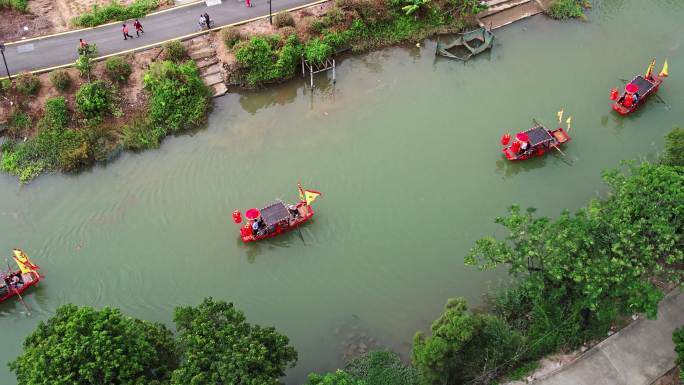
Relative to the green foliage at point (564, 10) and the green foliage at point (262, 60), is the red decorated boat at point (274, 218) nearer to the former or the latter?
the green foliage at point (262, 60)

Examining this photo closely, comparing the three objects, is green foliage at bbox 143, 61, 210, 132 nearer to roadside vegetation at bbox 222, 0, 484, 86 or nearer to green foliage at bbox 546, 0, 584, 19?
roadside vegetation at bbox 222, 0, 484, 86

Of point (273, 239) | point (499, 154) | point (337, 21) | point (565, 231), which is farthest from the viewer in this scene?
point (337, 21)

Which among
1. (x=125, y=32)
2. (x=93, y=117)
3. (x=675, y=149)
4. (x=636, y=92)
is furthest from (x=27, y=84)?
(x=636, y=92)

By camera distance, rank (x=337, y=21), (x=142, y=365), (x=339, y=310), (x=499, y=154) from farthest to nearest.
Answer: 1. (x=337, y=21)
2. (x=499, y=154)
3. (x=339, y=310)
4. (x=142, y=365)

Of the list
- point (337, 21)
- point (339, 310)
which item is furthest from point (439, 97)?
point (339, 310)

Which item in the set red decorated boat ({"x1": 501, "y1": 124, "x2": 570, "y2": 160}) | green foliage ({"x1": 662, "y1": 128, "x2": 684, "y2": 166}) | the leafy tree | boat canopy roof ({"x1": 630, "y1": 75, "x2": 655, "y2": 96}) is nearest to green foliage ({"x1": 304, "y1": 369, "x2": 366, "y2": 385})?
the leafy tree

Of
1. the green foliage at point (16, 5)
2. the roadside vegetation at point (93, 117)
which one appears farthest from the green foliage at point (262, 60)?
the green foliage at point (16, 5)

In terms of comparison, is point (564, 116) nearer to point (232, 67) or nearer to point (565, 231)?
point (565, 231)
